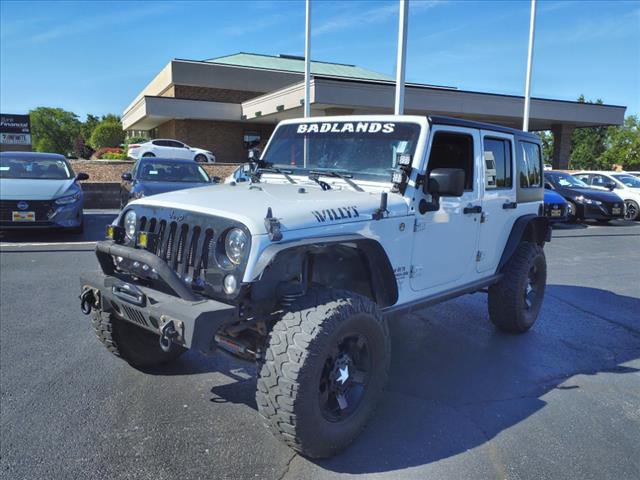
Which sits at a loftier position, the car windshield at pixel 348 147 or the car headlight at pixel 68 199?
the car windshield at pixel 348 147

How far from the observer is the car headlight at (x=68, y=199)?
31.4 feet

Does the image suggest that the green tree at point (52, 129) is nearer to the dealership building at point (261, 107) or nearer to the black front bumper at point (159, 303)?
the dealership building at point (261, 107)

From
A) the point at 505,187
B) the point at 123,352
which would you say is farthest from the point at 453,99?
the point at 123,352

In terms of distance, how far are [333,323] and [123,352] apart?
1.92 m

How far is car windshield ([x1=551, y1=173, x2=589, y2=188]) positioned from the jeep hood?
1421 cm

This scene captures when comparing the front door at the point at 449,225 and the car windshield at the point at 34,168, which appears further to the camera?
the car windshield at the point at 34,168

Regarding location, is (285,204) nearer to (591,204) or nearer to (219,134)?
(591,204)

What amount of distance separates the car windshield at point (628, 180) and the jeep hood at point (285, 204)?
16505 mm

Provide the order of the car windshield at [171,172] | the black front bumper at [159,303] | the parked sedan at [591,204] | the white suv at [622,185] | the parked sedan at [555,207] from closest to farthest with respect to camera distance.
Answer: the black front bumper at [159,303]
the car windshield at [171,172]
the parked sedan at [555,207]
the parked sedan at [591,204]
the white suv at [622,185]

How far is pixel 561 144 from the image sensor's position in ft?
103

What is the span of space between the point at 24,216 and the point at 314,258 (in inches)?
311

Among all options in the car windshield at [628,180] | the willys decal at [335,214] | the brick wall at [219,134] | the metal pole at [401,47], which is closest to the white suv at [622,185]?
the car windshield at [628,180]

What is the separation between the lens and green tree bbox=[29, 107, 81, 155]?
77062 millimetres

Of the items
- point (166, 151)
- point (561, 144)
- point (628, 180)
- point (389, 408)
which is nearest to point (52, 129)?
point (166, 151)
